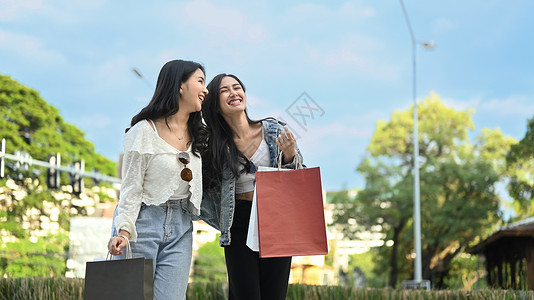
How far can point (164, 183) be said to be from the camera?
2885mm

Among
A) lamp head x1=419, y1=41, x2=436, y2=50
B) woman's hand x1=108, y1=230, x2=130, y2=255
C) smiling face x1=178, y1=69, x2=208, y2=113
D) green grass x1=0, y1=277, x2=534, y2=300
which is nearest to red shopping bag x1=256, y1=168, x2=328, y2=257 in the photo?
smiling face x1=178, y1=69, x2=208, y2=113

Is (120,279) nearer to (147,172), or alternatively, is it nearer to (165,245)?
(165,245)

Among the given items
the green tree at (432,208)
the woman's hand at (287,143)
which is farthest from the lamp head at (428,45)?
the woman's hand at (287,143)

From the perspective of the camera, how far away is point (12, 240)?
2480cm

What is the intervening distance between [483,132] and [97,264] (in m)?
32.3

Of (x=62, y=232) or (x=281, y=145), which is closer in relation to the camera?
(x=281, y=145)

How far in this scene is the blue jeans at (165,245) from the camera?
2.80 metres

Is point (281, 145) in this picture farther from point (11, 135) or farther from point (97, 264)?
point (11, 135)

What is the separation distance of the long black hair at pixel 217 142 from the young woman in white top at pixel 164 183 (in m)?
0.15

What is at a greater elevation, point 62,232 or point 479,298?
point 62,232

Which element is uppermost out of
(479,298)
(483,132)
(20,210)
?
(483,132)

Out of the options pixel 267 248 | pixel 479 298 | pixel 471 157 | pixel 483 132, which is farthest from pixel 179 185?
pixel 483 132

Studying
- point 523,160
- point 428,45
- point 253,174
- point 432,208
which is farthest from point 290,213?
point 432,208

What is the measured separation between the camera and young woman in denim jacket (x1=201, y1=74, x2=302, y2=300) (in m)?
3.23
